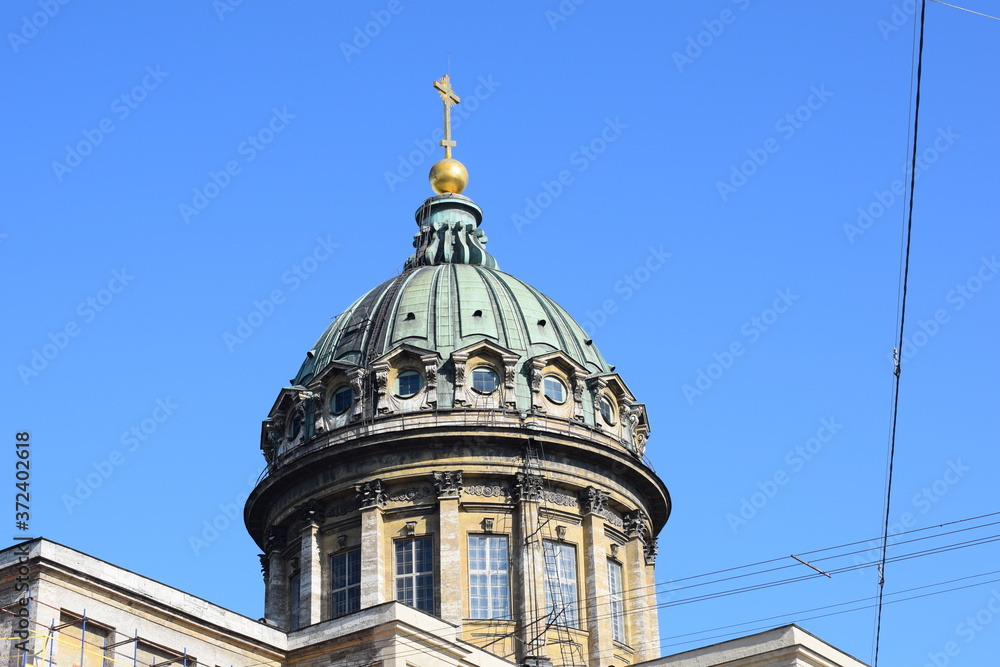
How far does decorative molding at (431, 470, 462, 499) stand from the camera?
66375 millimetres

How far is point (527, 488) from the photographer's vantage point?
67000mm

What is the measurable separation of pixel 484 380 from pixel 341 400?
598 cm

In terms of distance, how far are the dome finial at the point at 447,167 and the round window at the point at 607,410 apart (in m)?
14.8

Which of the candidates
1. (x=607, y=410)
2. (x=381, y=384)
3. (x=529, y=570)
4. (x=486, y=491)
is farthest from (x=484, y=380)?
(x=529, y=570)

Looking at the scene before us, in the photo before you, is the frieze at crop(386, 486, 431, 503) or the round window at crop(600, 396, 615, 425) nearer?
the frieze at crop(386, 486, 431, 503)

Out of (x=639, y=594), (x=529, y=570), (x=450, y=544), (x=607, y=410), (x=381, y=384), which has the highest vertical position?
(x=607, y=410)

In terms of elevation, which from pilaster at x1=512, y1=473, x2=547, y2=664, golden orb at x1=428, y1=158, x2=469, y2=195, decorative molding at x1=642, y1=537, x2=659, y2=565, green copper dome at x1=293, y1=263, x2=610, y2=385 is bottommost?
pilaster at x1=512, y1=473, x2=547, y2=664

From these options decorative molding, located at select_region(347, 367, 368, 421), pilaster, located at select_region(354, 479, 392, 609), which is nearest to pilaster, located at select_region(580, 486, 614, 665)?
pilaster, located at select_region(354, 479, 392, 609)

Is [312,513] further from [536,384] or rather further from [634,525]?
[634,525]

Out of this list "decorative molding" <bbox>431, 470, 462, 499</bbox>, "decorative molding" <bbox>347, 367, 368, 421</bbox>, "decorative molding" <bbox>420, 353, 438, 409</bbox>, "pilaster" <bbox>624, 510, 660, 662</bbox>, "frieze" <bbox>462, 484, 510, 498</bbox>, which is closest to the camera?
"decorative molding" <bbox>431, 470, 462, 499</bbox>

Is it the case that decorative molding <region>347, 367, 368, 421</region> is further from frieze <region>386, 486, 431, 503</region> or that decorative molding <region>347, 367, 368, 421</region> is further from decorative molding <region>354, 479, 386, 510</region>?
frieze <region>386, 486, 431, 503</region>

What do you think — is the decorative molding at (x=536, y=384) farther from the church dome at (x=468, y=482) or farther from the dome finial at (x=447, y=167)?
the dome finial at (x=447, y=167)

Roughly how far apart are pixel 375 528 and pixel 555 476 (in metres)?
7.29

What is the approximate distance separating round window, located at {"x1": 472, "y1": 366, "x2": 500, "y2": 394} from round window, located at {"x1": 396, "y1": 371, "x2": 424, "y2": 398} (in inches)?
84.2
